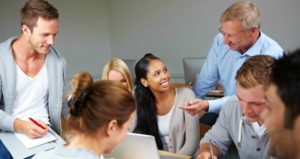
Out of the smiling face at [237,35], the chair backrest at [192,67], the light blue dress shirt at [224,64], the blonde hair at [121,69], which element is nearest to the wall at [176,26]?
the chair backrest at [192,67]

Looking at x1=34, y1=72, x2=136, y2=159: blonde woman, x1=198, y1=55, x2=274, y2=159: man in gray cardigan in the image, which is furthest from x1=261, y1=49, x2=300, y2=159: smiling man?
x1=34, y1=72, x2=136, y2=159: blonde woman

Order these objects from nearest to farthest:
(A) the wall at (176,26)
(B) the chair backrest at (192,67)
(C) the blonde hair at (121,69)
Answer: (C) the blonde hair at (121,69) → (B) the chair backrest at (192,67) → (A) the wall at (176,26)

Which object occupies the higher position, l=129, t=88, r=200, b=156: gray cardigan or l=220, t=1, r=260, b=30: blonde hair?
l=220, t=1, r=260, b=30: blonde hair

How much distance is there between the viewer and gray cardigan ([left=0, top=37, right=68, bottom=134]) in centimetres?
166

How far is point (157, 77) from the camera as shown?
195cm

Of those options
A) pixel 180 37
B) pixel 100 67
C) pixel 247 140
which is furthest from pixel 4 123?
pixel 100 67

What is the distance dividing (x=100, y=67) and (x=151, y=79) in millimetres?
2944

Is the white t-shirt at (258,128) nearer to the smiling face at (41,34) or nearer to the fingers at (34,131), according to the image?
the fingers at (34,131)

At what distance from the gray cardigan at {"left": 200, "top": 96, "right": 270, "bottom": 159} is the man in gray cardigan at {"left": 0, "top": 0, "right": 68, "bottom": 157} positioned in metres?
0.89

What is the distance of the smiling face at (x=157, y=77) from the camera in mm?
1953

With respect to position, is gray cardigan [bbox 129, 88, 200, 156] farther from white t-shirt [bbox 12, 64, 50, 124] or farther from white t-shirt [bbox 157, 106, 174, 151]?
white t-shirt [bbox 12, 64, 50, 124]

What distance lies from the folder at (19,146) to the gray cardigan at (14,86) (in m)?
0.04

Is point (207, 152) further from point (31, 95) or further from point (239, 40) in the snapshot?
point (31, 95)

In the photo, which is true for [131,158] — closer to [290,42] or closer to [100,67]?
[290,42]
